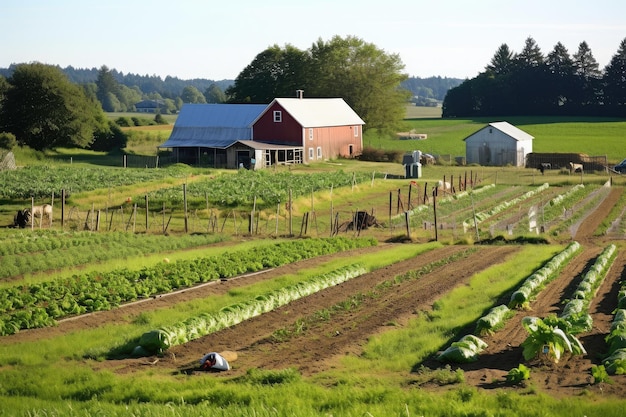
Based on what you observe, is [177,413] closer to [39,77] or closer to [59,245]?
[59,245]

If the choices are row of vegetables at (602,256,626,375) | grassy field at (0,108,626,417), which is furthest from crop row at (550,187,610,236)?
row of vegetables at (602,256,626,375)

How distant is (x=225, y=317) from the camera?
62.8 feet

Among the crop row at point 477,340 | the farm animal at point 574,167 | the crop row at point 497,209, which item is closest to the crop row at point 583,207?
the crop row at point 497,209

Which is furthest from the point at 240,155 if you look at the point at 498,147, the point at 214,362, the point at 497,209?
the point at 214,362

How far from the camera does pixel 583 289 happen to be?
72.3ft

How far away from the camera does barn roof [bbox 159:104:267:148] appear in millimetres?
75812

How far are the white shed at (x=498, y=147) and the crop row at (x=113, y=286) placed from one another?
157 feet

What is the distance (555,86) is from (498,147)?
165 feet

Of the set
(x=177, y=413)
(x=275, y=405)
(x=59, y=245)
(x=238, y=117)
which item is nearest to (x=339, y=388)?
(x=275, y=405)

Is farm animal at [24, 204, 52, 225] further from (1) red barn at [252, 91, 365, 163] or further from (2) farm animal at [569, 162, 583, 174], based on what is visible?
(2) farm animal at [569, 162, 583, 174]

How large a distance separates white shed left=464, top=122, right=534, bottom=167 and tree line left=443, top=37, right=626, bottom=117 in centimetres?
4563

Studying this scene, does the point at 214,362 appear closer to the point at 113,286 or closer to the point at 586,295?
the point at 113,286

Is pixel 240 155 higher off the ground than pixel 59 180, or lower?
higher

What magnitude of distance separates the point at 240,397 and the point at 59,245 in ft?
64.4
